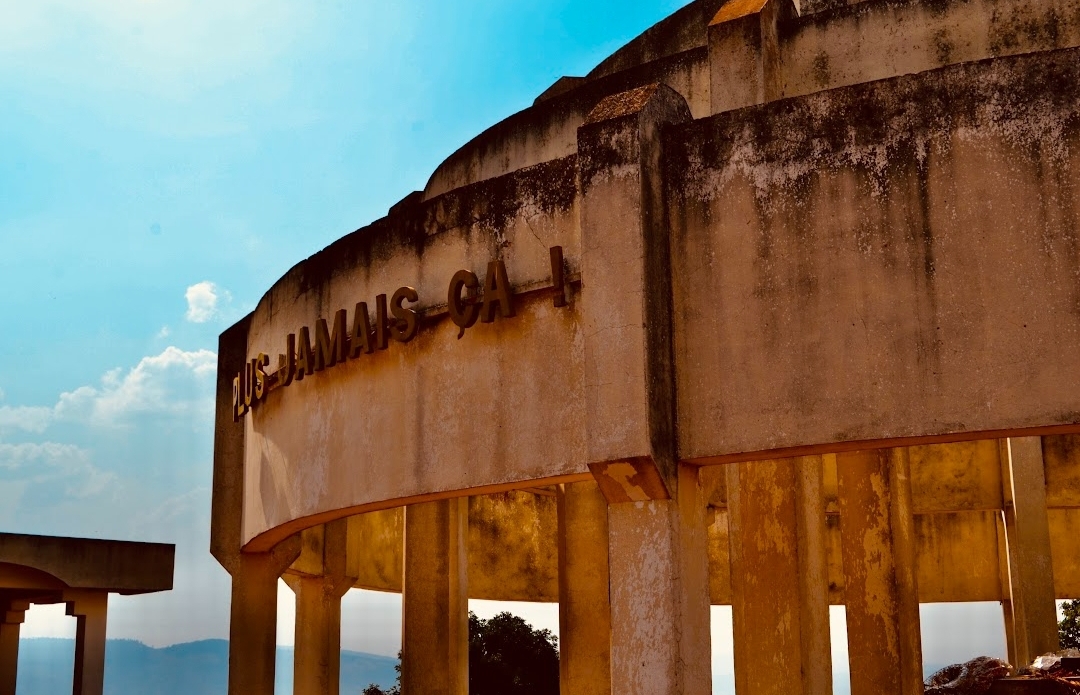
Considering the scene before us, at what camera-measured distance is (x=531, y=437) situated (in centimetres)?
1131

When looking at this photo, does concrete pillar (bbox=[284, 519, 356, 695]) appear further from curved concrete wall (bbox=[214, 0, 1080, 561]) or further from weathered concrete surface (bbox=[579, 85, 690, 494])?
weathered concrete surface (bbox=[579, 85, 690, 494])

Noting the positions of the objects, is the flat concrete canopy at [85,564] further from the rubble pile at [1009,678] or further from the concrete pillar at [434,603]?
the rubble pile at [1009,678]

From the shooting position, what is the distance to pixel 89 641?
2172cm

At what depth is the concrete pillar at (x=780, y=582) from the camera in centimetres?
1332

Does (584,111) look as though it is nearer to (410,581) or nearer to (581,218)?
(581,218)

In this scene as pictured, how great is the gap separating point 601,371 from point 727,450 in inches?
43.9

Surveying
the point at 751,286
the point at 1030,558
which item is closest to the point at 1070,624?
the point at 1030,558

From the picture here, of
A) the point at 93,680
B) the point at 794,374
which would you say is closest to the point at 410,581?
the point at 93,680

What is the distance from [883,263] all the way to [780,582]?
4671 millimetres

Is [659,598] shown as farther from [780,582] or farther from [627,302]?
[780,582]

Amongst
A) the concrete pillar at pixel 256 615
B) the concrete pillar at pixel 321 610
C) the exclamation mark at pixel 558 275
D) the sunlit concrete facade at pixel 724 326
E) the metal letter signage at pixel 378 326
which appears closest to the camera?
the sunlit concrete facade at pixel 724 326

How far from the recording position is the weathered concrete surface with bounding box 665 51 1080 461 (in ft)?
31.1

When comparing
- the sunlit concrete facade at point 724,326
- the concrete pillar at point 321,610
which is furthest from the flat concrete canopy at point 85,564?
the sunlit concrete facade at point 724,326

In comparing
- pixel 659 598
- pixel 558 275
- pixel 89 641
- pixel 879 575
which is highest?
pixel 558 275
